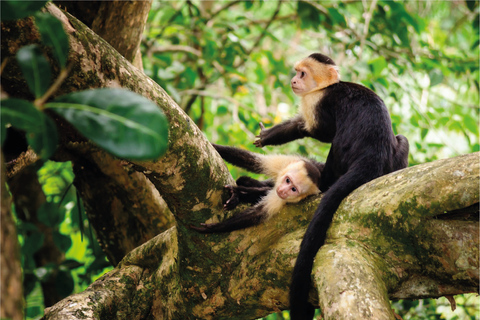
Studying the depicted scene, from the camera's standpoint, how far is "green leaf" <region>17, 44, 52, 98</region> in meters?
0.87

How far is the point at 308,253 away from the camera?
196 cm

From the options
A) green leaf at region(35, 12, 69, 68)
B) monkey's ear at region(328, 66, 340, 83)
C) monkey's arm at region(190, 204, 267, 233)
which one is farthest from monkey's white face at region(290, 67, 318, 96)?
green leaf at region(35, 12, 69, 68)

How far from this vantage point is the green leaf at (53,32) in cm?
94

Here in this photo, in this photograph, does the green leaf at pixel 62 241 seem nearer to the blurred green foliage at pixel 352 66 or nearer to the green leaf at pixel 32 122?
the blurred green foliage at pixel 352 66

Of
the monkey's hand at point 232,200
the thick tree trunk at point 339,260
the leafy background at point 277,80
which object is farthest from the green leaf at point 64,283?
the monkey's hand at point 232,200

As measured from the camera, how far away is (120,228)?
351 cm

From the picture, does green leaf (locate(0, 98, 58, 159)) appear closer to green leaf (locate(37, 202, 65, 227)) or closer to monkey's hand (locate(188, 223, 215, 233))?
monkey's hand (locate(188, 223, 215, 233))

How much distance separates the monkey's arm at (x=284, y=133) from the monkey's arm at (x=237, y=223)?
1099mm

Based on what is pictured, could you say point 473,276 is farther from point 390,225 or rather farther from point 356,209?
point 356,209

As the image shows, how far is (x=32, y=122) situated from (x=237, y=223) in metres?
1.64

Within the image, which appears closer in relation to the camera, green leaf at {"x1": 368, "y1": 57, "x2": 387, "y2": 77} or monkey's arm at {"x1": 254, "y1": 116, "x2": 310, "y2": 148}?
monkey's arm at {"x1": 254, "y1": 116, "x2": 310, "y2": 148}

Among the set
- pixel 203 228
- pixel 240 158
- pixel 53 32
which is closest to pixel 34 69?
pixel 53 32

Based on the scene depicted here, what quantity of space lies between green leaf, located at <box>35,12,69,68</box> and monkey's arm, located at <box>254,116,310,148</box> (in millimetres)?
2500

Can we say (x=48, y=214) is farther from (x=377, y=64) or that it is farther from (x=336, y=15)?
(x=336, y=15)
